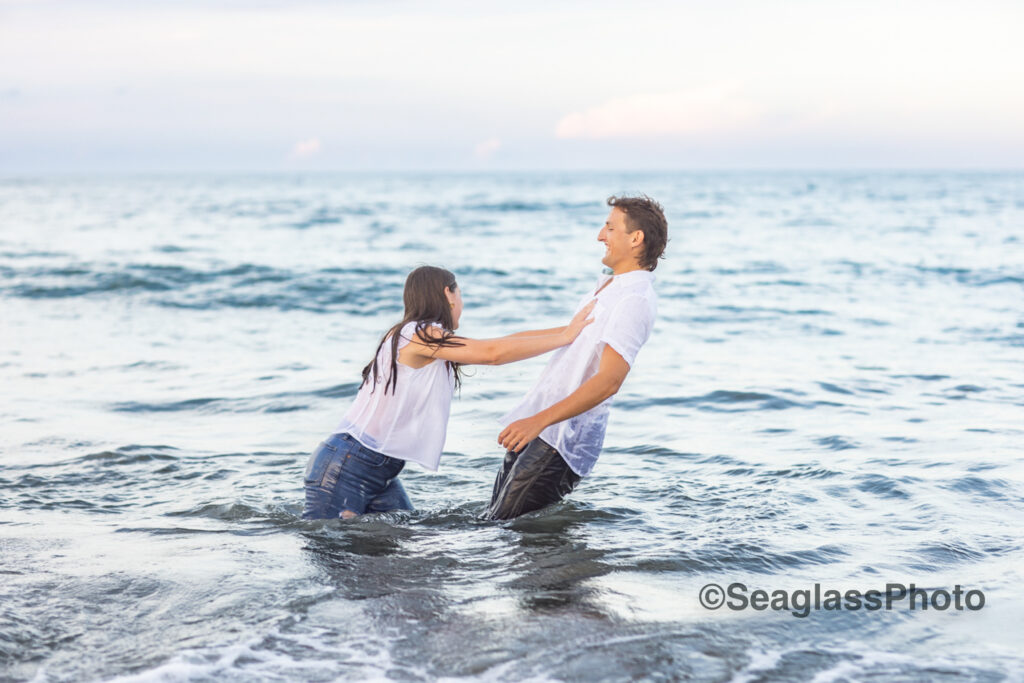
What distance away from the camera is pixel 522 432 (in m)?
5.04

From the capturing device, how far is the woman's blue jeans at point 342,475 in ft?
17.8

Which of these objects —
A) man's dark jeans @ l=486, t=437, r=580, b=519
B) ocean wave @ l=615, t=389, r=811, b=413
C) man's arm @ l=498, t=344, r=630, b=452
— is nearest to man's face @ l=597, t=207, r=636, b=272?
man's arm @ l=498, t=344, r=630, b=452

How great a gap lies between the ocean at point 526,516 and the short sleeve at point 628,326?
1.27m

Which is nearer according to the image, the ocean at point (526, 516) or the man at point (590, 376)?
the ocean at point (526, 516)

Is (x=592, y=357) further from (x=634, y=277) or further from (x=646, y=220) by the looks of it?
(x=646, y=220)

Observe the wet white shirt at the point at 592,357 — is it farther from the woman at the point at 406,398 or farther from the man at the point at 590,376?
the woman at the point at 406,398

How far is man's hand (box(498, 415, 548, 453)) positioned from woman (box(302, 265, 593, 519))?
1.19 ft

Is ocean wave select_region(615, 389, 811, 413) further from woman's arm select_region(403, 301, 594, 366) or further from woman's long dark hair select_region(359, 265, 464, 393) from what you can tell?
woman's long dark hair select_region(359, 265, 464, 393)

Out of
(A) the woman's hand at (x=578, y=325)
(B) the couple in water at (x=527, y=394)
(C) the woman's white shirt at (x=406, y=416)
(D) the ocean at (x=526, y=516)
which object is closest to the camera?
(D) the ocean at (x=526, y=516)

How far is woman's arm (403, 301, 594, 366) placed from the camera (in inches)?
200

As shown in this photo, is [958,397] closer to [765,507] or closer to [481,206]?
[765,507]

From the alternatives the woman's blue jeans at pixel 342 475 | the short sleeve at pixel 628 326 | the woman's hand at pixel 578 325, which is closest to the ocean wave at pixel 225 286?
the woman's blue jeans at pixel 342 475

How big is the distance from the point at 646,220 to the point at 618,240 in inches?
7.4

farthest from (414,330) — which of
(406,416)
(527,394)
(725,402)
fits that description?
(725,402)
